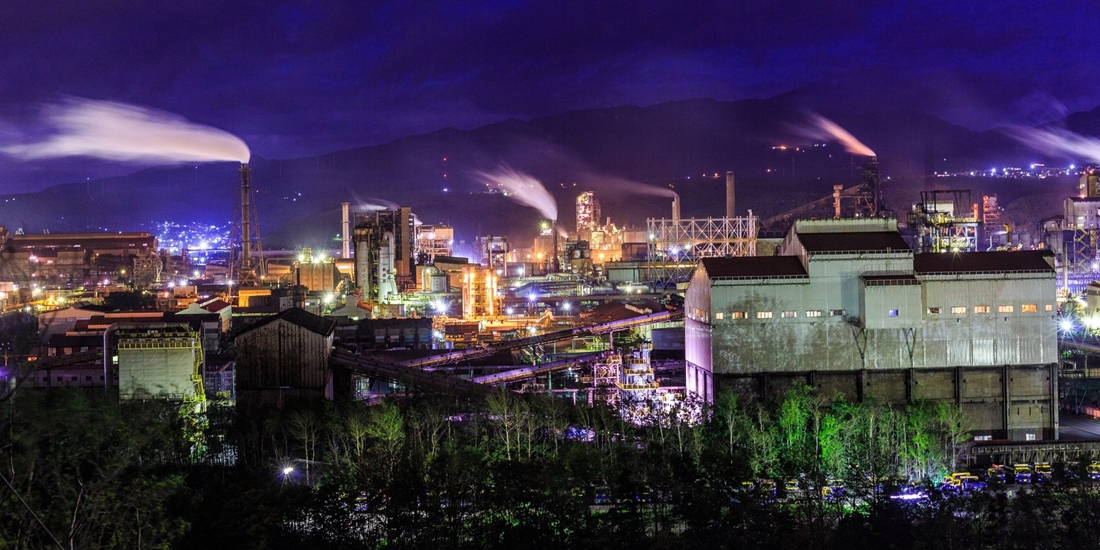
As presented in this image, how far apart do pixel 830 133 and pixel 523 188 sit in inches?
2369

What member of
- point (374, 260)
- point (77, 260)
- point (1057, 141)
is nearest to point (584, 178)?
point (1057, 141)

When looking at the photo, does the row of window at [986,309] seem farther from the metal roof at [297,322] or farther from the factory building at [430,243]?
the factory building at [430,243]

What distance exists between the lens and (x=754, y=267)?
22.9 metres

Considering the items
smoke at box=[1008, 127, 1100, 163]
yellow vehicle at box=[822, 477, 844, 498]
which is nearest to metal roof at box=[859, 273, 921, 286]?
yellow vehicle at box=[822, 477, 844, 498]

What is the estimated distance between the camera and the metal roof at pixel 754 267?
22.6m

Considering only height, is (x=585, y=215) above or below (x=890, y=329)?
above

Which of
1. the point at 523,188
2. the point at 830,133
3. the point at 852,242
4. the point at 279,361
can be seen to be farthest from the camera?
the point at 830,133

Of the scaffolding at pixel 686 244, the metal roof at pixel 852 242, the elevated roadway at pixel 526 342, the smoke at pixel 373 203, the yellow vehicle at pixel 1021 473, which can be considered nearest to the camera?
the yellow vehicle at pixel 1021 473

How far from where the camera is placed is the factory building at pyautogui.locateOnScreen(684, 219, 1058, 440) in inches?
886

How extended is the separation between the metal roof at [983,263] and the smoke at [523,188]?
74.0 meters

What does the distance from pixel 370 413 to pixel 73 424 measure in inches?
202

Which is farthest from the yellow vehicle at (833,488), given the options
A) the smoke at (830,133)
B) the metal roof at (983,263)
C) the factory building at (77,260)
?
the smoke at (830,133)

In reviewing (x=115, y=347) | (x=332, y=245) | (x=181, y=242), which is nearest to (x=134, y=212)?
(x=181, y=242)

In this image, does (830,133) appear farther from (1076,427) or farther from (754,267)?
(754,267)
